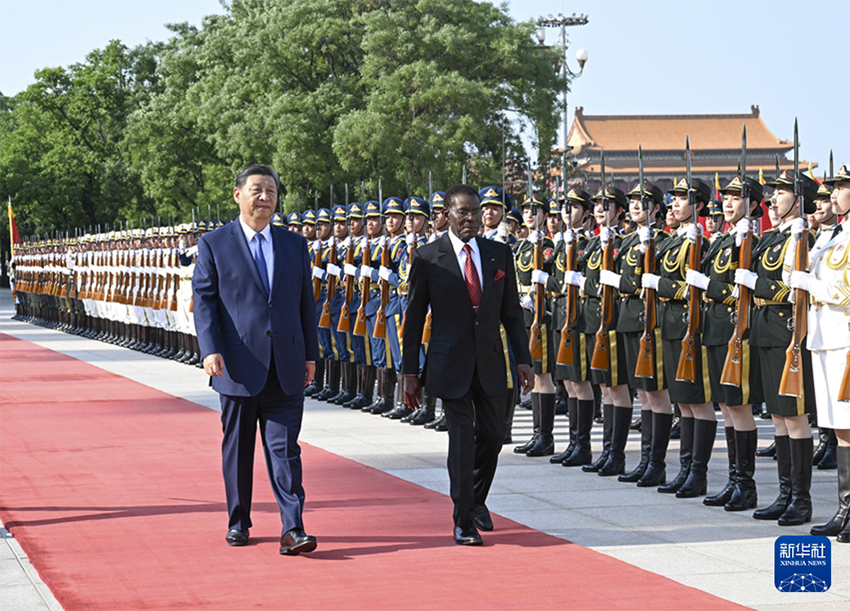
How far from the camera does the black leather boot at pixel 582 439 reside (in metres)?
8.24

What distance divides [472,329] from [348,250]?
619cm

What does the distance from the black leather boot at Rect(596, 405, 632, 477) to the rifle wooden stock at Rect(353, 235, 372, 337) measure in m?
4.13

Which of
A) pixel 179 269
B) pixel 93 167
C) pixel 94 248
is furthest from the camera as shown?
pixel 93 167

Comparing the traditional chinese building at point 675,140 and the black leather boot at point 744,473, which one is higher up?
the traditional chinese building at point 675,140

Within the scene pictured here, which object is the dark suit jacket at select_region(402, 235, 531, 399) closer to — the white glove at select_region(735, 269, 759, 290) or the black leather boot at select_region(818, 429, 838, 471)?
the white glove at select_region(735, 269, 759, 290)

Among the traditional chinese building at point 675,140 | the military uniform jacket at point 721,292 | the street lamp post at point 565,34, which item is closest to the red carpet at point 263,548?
the military uniform jacket at point 721,292

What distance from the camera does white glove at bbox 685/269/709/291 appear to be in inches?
273

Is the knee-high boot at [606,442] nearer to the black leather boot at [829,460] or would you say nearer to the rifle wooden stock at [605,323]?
the rifle wooden stock at [605,323]

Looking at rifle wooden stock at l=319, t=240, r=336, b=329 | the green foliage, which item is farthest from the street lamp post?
rifle wooden stock at l=319, t=240, r=336, b=329

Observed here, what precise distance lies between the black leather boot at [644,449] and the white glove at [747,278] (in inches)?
56.4

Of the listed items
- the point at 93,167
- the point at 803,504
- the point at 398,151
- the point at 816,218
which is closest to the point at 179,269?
the point at 398,151

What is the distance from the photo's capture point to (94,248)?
78.8ft

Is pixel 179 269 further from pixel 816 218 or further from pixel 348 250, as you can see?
pixel 816 218

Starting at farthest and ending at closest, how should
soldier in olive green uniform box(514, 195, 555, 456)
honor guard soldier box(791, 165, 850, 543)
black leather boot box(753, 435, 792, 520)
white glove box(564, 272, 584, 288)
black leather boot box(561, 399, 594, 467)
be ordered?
soldier in olive green uniform box(514, 195, 555, 456) → black leather boot box(561, 399, 594, 467) → white glove box(564, 272, 584, 288) → black leather boot box(753, 435, 792, 520) → honor guard soldier box(791, 165, 850, 543)
